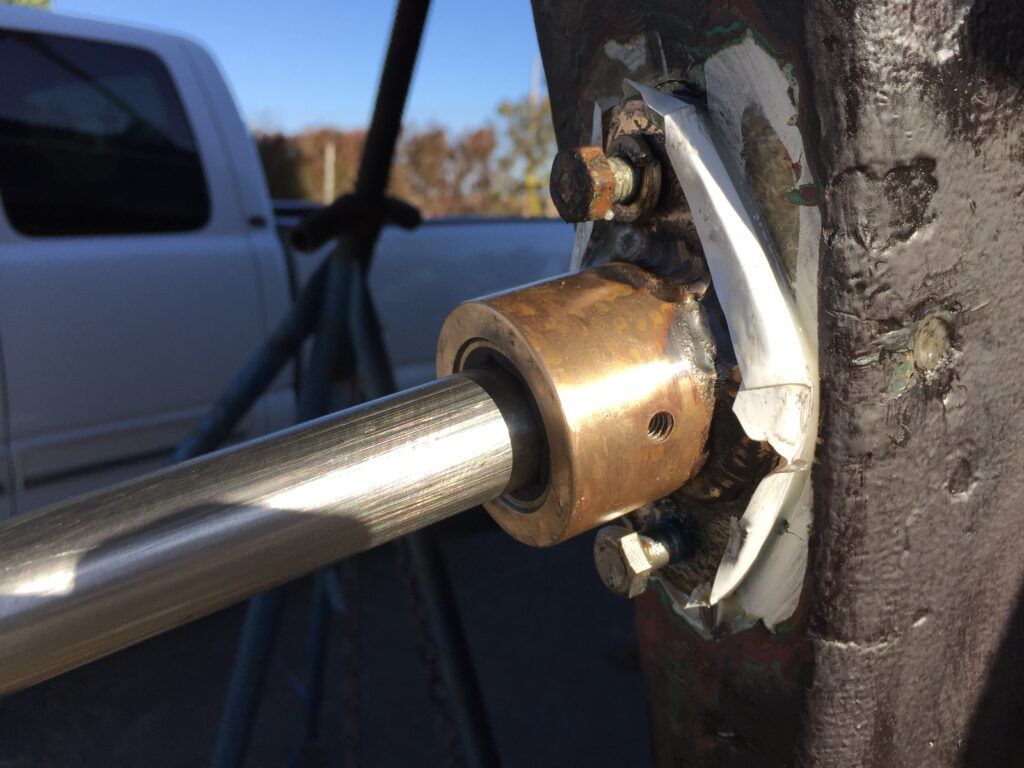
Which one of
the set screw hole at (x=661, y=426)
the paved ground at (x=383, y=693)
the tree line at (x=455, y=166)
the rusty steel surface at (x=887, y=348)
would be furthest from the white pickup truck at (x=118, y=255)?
the tree line at (x=455, y=166)

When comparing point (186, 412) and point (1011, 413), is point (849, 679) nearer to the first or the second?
point (1011, 413)

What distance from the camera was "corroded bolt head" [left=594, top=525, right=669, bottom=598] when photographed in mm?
621

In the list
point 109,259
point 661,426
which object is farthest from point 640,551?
point 109,259

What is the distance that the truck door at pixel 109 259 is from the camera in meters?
2.64

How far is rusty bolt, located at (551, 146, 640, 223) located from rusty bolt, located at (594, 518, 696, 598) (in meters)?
0.26

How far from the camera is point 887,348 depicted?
0.54 meters

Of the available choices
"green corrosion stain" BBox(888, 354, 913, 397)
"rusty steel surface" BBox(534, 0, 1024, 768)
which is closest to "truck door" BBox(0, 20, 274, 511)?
"rusty steel surface" BBox(534, 0, 1024, 768)

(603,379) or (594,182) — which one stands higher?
(594,182)

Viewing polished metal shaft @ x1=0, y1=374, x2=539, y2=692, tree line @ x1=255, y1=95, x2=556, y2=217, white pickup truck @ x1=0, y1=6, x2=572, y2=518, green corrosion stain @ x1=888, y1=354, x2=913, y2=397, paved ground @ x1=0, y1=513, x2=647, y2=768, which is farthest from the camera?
tree line @ x1=255, y1=95, x2=556, y2=217

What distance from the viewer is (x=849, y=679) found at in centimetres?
60

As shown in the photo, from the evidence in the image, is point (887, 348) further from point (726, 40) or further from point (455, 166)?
point (455, 166)

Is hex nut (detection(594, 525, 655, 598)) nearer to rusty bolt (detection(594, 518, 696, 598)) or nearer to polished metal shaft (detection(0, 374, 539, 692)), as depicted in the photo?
rusty bolt (detection(594, 518, 696, 598))

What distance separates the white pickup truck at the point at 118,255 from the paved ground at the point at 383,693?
69 cm

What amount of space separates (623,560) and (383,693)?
2.18 metres
